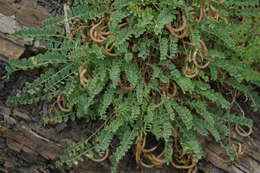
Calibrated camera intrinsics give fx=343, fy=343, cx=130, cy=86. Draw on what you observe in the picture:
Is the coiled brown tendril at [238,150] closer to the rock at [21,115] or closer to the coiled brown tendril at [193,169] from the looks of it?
the coiled brown tendril at [193,169]

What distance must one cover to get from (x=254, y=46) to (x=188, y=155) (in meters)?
1.24

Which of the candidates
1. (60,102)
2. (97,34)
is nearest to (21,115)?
(60,102)

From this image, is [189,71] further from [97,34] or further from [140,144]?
[97,34]

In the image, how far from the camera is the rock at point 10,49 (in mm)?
3410

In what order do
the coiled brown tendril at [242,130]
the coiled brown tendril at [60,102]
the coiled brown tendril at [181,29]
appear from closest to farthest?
the coiled brown tendril at [181,29] < the coiled brown tendril at [60,102] < the coiled brown tendril at [242,130]

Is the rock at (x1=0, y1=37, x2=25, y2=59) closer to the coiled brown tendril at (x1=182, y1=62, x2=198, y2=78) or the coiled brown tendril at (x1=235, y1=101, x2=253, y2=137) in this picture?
the coiled brown tendril at (x1=182, y1=62, x2=198, y2=78)

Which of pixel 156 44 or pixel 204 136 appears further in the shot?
pixel 204 136

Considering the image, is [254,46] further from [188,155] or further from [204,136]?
[188,155]

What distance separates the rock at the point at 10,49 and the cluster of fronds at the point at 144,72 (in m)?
0.23

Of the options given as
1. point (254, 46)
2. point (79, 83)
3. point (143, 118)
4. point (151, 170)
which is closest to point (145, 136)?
point (143, 118)

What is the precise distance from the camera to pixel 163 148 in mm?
3465

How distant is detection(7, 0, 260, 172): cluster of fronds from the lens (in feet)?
10.2

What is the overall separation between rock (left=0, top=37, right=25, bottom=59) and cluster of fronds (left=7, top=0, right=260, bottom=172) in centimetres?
23

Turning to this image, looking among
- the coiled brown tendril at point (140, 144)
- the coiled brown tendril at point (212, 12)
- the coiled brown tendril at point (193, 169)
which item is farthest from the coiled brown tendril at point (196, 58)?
the coiled brown tendril at point (193, 169)
